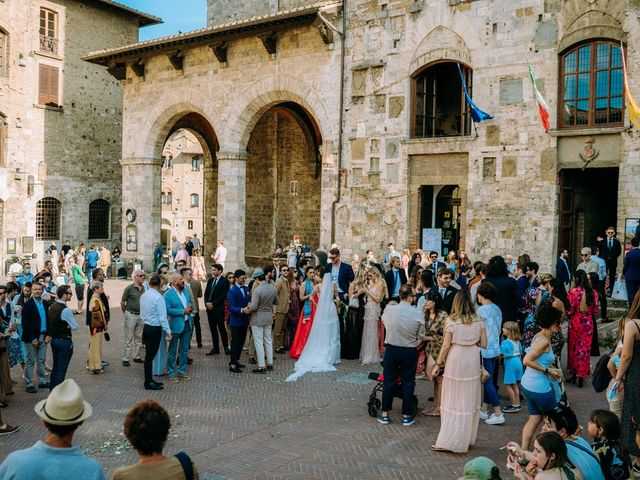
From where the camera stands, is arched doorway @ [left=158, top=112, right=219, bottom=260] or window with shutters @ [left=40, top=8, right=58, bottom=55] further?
arched doorway @ [left=158, top=112, right=219, bottom=260]

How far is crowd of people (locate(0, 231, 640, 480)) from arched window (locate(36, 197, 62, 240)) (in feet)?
50.5

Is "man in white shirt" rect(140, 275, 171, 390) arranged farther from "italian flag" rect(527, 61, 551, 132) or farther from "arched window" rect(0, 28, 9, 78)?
"arched window" rect(0, 28, 9, 78)

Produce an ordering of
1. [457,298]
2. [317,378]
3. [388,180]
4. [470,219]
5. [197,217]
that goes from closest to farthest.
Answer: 1. [457,298]
2. [317,378]
3. [470,219]
4. [388,180]
5. [197,217]

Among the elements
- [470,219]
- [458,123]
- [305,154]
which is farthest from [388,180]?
[305,154]

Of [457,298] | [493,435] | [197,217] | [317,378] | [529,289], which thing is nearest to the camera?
[457,298]

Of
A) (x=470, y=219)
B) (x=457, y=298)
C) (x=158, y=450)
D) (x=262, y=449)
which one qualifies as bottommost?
(x=262, y=449)

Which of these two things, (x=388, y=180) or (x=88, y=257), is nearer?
(x=388, y=180)

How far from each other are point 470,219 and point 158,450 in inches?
614

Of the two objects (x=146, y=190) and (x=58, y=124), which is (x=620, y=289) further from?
(x=58, y=124)

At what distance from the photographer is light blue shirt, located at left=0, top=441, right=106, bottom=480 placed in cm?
343

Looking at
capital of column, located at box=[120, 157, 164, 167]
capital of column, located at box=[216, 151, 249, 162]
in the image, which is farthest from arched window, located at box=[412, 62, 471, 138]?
capital of column, located at box=[120, 157, 164, 167]

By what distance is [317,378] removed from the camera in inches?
441

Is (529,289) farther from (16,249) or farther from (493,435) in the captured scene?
(16,249)

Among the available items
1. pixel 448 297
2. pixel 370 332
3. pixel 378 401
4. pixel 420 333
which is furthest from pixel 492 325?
pixel 370 332
